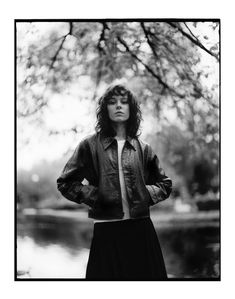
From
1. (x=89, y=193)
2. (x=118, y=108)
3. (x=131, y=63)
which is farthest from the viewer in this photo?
(x=131, y=63)

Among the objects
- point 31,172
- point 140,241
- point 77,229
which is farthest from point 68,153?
point 140,241

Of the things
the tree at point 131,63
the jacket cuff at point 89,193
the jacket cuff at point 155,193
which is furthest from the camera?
the tree at point 131,63

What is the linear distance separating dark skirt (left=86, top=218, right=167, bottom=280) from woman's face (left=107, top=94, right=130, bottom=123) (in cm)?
82

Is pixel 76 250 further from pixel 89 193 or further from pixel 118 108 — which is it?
pixel 118 108

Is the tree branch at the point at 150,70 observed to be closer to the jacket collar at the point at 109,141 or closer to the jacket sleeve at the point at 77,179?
the jacket collar at the point at 109,141

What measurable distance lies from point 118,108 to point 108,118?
0.12 meters

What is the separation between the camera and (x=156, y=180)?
432cm

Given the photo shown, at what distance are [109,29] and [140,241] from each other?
1.75m

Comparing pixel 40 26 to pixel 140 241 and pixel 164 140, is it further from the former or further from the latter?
pixel 140 241

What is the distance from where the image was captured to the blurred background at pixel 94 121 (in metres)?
4.36

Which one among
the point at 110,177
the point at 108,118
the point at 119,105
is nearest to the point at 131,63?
the point at 119,105

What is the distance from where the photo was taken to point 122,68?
442cm

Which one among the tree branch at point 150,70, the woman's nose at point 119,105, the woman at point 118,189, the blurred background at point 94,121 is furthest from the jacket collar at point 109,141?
the tree branch at point 150,70

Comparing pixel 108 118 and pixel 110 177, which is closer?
pixel 110 177
